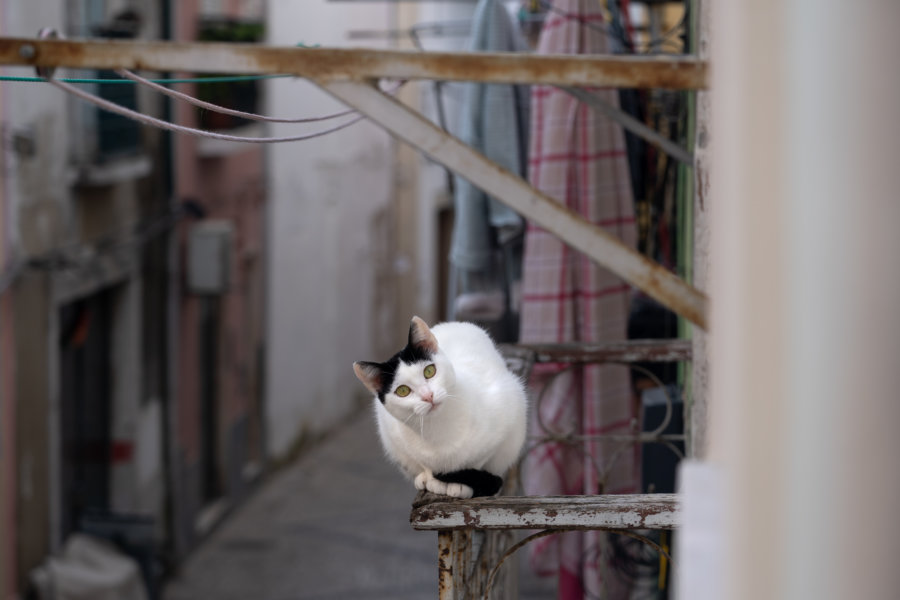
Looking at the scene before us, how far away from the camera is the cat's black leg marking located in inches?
90.7

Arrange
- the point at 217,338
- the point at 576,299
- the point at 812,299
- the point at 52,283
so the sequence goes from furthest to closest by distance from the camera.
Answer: the point at 217,338, the point at 52,283, the point at 576,299, the point at 812,299

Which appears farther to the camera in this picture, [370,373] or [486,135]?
[486,135]

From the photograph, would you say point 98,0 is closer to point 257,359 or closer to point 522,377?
point 257,359

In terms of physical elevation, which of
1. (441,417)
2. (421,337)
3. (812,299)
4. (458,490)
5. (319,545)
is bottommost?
(319,545)

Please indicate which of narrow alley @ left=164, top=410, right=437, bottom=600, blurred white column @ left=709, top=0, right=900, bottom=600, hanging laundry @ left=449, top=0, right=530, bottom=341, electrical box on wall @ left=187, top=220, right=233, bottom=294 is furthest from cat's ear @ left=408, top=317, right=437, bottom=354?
electrical box on wall @ left=187, top=220, right=233, bottom=294

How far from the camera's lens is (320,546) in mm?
9367

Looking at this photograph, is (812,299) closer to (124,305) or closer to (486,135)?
(486,135)

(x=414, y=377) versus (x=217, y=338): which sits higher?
(x=414, y=377)

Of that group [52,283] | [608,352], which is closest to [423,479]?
[608,352]

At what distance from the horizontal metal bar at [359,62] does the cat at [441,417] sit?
558 mm

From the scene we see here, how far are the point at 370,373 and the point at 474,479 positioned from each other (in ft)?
0.93

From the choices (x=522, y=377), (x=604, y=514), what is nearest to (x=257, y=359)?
(x=522, y=377)

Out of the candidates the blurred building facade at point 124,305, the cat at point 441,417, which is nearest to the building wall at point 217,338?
the blurred building facade at point 124,305

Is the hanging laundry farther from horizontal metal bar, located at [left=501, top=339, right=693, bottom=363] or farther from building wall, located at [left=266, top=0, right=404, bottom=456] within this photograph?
building wall, located at [left=266, top=0, right=404, bottom=456]
